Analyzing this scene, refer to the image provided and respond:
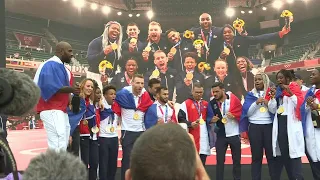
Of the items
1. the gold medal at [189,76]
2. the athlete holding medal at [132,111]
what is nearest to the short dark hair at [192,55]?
the gold medal at [189,76]

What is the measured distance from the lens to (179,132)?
0.90 m

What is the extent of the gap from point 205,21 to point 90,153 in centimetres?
543

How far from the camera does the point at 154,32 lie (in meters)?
9.26

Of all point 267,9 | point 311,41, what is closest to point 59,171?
point 267,9

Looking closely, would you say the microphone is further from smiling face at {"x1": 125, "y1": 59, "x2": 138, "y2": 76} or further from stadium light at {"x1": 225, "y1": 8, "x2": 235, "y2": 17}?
stadium light at {"x1": 225, "y1": 8, "x2": 235, "y2": 17}

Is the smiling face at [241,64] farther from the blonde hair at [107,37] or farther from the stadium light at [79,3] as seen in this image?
the stadium light at [79,3]

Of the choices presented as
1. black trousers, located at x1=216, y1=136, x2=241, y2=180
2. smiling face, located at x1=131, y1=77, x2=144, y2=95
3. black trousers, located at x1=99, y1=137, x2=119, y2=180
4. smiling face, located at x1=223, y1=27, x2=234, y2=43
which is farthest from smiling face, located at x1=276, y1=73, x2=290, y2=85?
smiling face, located at x1=223, y1=27, x2=234, y2=43

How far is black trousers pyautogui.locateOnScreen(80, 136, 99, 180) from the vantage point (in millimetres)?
4945

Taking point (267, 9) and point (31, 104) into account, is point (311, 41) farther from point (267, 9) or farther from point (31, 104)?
point (31, 104)

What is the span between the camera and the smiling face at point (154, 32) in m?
9.21

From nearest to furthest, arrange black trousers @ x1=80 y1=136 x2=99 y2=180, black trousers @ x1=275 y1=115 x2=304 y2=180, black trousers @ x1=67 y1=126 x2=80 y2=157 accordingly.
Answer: black trousers @ x1=67 y1=126 x2=80 y2=157
black trousers @ x1=275 y1=115 x2=304 y2=180
black trousers @ x1=80 y1=136 x2=99 y2=180

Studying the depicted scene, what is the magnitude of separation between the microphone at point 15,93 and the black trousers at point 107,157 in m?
4.22

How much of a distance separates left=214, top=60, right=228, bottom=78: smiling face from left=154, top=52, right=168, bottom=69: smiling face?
1291mm

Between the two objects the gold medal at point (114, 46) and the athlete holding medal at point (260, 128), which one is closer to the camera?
the athlete holding medal at point (260, 128)
